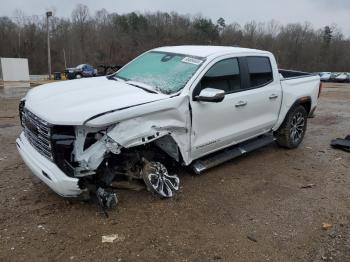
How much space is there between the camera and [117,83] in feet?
16.3

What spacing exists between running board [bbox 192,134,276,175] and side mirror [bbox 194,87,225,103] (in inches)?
38.5

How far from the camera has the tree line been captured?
7375 centimetres

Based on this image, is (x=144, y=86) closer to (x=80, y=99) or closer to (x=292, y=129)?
(x=80, y=99)

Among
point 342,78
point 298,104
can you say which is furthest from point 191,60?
point 342,78

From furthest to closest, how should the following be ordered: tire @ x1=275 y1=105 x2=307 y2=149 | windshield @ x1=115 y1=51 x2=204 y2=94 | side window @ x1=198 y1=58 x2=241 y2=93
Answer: tire @ x1=275 y1=105 x2=307 y2=149, side window @ x1=198 y1=58 x2=241 y2=93, windshield @ x1=115 y1=51 x2=204 y2=94

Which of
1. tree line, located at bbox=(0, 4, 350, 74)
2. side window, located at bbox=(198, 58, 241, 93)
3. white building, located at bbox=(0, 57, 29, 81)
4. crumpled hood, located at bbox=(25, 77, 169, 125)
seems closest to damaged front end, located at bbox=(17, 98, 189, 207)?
A: crumpled hood, located at bbox=(25, 77, 169, 125)

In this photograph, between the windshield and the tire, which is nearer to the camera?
the windshield

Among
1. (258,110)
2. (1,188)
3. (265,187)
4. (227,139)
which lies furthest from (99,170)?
(258,110)

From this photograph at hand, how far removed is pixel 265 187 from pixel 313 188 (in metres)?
0.69

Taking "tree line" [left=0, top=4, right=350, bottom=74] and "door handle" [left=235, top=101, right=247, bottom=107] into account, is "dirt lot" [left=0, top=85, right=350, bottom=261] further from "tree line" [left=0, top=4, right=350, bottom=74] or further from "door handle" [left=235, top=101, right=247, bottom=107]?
"tree line" [left=0, top=4, right=350, bottom=74]

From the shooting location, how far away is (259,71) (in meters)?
5.86

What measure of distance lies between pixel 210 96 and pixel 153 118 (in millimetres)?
782

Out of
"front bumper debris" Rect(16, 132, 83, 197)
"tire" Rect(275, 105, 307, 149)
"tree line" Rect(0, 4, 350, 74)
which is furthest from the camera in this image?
"tree line" Rect(0, 4, 350, 74)

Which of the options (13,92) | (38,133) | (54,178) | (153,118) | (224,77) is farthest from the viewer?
(13,92)
